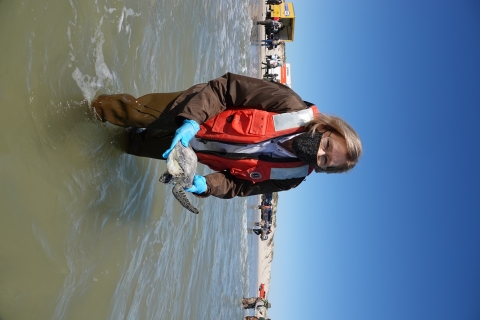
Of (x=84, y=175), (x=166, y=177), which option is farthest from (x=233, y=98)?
(x=84, y=175)

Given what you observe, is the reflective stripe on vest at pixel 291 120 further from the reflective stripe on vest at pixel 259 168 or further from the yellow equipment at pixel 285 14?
the yellow equipment at pixel 285 14

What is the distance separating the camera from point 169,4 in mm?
6652

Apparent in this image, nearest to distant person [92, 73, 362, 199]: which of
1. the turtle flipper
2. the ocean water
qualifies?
the turtle flipper

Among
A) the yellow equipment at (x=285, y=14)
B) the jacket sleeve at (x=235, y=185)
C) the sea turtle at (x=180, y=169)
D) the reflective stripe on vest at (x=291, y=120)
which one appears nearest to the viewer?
the sea turtle at (x=180, y=169)

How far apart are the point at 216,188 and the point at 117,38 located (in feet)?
8.24

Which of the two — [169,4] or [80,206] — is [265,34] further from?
[80,206]

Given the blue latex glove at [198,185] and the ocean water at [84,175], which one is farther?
the blue latex glove at [198,185]

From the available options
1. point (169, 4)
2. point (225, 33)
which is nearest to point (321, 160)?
point (169, 4)

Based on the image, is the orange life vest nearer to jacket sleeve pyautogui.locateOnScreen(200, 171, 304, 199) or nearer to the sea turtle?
jacket sleeve pyautogui.locateOnScreen(200, 171, 304, 199)

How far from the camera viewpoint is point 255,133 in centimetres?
341

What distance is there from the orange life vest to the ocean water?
141 centimetres

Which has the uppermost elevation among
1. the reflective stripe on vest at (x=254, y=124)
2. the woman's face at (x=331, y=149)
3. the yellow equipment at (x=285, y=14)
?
the yellow equipment at (x=285, y=14)

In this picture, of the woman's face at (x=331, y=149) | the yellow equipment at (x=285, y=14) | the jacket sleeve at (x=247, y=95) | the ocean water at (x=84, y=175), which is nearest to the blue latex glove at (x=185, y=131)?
the jacket sleeve at (x=247, y=95)

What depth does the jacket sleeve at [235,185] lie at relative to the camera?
12.4 feet
